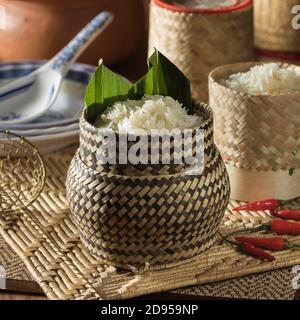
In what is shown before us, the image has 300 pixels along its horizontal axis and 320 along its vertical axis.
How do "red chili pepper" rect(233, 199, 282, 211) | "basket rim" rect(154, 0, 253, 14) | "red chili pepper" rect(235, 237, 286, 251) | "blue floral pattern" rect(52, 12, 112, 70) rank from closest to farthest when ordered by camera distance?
"red chili pepper" rect(235, 237, 286, 251)
"red chili pepper" rect(233, 199, 282, 211)
"basket rim" rect(154, 0, 253, 14)
"blue floral pattern" rect(52, 12, 112, 70)

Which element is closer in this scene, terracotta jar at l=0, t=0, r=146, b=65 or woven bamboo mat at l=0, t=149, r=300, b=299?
woven bamboo mat at l=0, t=149, r=300, b=299

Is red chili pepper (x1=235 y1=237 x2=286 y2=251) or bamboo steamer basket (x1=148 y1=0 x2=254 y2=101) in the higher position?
bamboo steamer basket (x1=148 y1=0 x2=254 y2=101)

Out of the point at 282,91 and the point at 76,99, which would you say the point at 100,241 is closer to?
the point at 282,91

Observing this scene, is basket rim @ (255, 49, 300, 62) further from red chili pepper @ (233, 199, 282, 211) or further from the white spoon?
red chili pepper @ (233, 199, 282, 211)

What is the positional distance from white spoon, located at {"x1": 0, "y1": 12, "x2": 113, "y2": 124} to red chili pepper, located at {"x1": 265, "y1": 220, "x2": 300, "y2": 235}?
0.62 m

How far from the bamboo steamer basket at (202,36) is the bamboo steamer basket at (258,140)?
0.79 feet

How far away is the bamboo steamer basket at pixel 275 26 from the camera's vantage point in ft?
6.64

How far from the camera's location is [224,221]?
166 centimetres

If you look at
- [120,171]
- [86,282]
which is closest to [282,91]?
[120,171]

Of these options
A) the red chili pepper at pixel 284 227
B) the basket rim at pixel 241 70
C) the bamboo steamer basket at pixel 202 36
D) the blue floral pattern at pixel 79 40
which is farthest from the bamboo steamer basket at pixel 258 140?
the blue floral pattern at pixel 79 40

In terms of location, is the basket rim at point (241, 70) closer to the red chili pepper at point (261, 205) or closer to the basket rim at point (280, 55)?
the red chili pepper at point (261, 205)

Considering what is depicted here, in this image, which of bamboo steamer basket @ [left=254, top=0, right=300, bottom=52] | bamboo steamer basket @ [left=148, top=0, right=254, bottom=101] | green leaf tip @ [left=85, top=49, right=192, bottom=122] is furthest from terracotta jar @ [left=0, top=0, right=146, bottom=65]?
green leaf tip @ [left=85, top=49, right=192, bottom=122]

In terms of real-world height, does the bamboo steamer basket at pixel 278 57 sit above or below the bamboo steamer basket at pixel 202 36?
below

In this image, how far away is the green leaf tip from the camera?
5.02 ft
